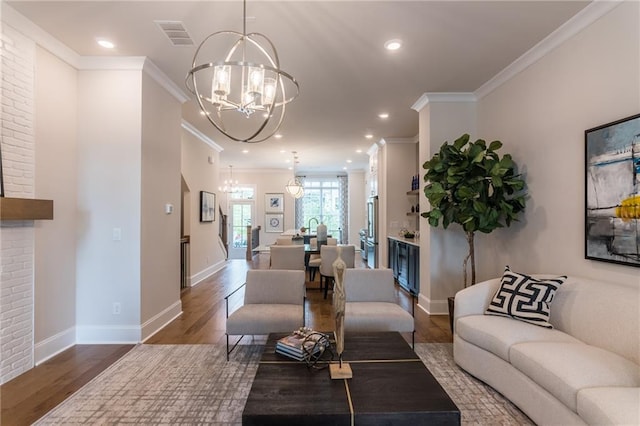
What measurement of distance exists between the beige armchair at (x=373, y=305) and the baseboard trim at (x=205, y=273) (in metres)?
4.01

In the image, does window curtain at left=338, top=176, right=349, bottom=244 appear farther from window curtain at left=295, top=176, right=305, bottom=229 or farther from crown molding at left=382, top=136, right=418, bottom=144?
crown molding at left=382, top=136, right=418, bottom=144

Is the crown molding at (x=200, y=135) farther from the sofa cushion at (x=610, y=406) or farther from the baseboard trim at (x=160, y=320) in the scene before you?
the sofa cushion at (x=610, y=406)

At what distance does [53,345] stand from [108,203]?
1.50 m

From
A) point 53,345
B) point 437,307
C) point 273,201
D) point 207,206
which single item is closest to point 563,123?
point 437,307

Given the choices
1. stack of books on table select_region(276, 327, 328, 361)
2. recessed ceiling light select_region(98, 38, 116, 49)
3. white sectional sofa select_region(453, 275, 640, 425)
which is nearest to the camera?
white sectional sofa select_region(453, 275, 640, 425)

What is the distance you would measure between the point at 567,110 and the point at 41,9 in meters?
4.67

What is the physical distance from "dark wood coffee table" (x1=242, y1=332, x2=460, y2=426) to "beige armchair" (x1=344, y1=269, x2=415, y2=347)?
76cm

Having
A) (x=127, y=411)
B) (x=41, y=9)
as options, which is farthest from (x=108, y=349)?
(x=41, y=9)

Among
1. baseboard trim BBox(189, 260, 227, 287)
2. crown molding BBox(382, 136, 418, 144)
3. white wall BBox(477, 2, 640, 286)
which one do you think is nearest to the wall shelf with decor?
crown molding BBox(382, 136, 418, 144)

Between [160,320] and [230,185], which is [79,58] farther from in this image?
[230,185]

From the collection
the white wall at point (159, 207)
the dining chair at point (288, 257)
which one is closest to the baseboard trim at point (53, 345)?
the white wall at point (159, 207)

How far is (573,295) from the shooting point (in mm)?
2477

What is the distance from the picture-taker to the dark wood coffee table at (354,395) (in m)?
1.55

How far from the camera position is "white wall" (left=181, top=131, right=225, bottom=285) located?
20.2 ft
